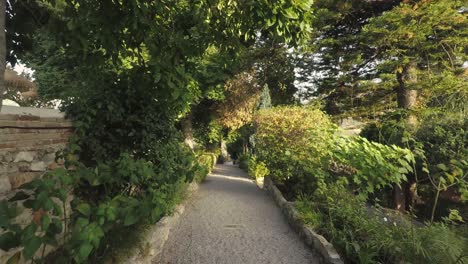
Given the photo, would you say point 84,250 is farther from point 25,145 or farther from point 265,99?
point 265,99

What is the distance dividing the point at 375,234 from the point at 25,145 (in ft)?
15.4

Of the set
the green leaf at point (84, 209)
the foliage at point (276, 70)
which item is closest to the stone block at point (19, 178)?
the green leaf at point (84, 209)

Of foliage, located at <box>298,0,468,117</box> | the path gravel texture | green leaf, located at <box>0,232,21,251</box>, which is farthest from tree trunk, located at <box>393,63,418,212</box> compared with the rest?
green leaf, located at <box>0,232,21,251</box>

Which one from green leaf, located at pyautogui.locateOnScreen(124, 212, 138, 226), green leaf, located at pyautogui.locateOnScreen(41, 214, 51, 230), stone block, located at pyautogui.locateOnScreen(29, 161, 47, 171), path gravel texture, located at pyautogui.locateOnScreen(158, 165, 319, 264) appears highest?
stone block, located at pyautogui.locateOnScreen(29, 161, 47, 171)

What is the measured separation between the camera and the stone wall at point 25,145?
2998 mm

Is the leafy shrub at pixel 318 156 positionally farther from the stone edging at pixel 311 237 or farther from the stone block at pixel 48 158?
the stone block at pixel 48 158

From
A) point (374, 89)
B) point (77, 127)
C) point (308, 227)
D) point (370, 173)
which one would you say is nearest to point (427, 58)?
point (374, 89)

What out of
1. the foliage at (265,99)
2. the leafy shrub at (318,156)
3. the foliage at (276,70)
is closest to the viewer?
the leafy shrub at (318,156)

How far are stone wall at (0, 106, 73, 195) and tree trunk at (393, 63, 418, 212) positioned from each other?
10.1 meters

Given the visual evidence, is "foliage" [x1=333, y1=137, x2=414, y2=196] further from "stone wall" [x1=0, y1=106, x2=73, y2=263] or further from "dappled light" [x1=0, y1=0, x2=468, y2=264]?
"stone wall" [x1=0, y1=106, x2=73, y2=263]

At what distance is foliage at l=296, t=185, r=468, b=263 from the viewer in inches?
138

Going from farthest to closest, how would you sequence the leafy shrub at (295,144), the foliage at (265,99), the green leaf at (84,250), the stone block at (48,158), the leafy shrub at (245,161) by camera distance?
the leafy shrub at (245,161) < the foliage at (265,99) < the leafy shrub at (295,144) < the stone block at (48,158) < the green leaf at (84,250)

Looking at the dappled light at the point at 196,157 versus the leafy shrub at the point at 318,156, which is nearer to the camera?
the dappled light at the point at 196,157

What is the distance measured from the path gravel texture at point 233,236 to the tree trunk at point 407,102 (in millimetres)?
5192
